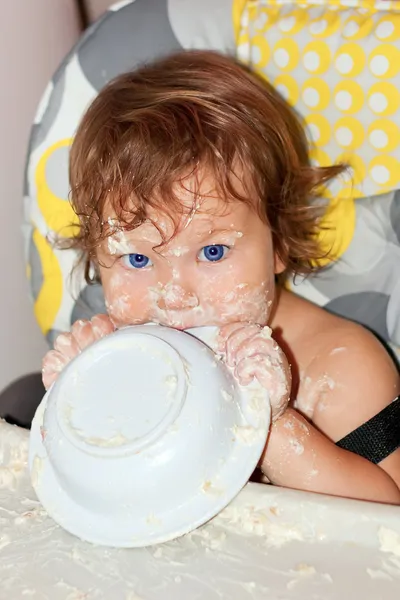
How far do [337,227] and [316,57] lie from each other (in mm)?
209

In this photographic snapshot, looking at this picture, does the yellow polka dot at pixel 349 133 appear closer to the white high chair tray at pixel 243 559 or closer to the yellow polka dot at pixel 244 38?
the yellow polka dot at pixel 244 38

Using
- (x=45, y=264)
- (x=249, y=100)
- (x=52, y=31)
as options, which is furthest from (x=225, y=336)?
(x=52, y=31)

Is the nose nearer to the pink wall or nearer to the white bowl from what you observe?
the white bowl

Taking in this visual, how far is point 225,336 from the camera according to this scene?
0.77 metres

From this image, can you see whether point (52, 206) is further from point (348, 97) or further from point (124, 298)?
point (348, 97)

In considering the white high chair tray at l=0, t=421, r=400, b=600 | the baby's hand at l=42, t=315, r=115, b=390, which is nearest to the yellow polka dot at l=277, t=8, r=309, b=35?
the baby's hand at l=42, t=315, r=115, b=390

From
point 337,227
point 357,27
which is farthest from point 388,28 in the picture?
point 337,227

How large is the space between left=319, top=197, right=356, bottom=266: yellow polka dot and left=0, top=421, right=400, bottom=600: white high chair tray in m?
0.41

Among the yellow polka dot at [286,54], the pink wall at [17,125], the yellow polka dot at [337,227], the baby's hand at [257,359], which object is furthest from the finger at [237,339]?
the pink wall at [17,125]

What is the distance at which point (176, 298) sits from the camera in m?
0.83

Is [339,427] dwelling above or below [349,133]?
below

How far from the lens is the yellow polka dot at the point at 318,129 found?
96 cm

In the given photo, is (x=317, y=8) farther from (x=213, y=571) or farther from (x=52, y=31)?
(x=213, y=571)

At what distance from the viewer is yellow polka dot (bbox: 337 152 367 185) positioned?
3.15ft
